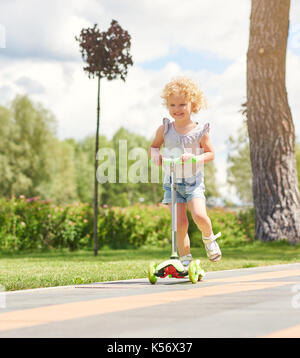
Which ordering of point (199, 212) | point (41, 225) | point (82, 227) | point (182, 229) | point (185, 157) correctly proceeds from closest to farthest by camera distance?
point (185, 157)
point (199, 212)
point (182, 229)
point (41, 225)
point (82, 227)

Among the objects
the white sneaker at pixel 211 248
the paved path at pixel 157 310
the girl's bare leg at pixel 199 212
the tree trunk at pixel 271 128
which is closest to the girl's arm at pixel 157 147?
the girl's bare leg at pixel 199 212

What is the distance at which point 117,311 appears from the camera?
15.1 feet

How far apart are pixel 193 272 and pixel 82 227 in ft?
41.9

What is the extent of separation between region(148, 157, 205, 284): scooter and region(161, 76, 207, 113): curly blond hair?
2.66ft

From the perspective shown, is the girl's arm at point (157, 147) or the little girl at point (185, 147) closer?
the girl's arm at point (157, 147)

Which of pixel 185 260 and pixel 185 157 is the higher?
pixel 185 157

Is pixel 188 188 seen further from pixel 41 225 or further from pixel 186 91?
pixel 41 225

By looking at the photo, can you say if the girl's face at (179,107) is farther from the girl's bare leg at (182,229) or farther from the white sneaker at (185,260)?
the white sneaker at (185,260)

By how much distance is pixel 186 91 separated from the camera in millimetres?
7121

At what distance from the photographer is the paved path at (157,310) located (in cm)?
382

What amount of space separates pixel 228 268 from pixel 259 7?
8895 mm

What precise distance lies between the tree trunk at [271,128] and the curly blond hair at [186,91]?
28.5ft

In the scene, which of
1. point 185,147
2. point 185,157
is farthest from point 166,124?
point 185,157
